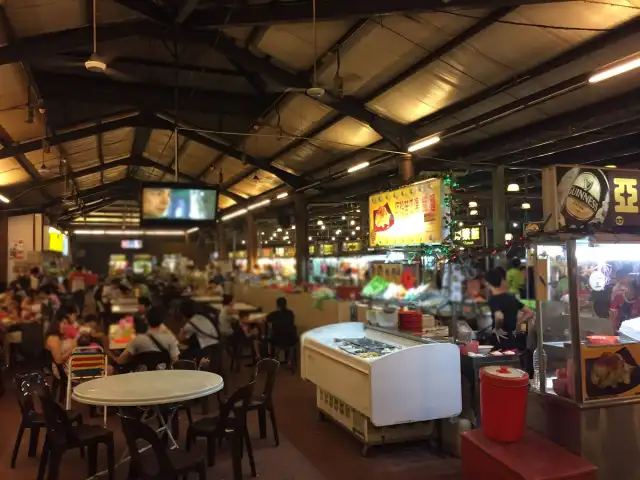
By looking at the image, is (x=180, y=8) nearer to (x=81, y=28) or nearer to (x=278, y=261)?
(x=81, y=28)

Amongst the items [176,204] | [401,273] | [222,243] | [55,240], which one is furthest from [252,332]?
[222,243]

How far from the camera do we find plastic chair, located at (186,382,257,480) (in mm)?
3768

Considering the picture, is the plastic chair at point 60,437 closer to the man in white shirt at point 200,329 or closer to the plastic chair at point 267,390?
the plastic chair at point 267,390

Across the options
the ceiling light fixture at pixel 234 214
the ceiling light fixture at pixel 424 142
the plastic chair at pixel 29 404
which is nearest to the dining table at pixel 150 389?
the plastic chair at pixel 29 404

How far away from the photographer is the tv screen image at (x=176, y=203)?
6621mm

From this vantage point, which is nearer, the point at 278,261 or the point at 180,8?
the point at 180,8

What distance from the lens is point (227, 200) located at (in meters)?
17.7

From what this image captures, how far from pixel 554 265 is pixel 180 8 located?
429 centimetres

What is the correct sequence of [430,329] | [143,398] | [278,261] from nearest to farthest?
[143,398] → [430,329] → [278,261]

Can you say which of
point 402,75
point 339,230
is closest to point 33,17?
point 402,75

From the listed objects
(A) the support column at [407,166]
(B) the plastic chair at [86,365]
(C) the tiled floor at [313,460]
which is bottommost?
(C) the tiled floor at [313,460]

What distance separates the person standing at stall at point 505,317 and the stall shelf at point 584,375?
1.76 m

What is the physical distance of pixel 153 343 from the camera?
17.1 feet

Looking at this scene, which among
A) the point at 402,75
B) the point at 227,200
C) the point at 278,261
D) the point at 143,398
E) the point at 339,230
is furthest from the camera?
the point at 339,230
